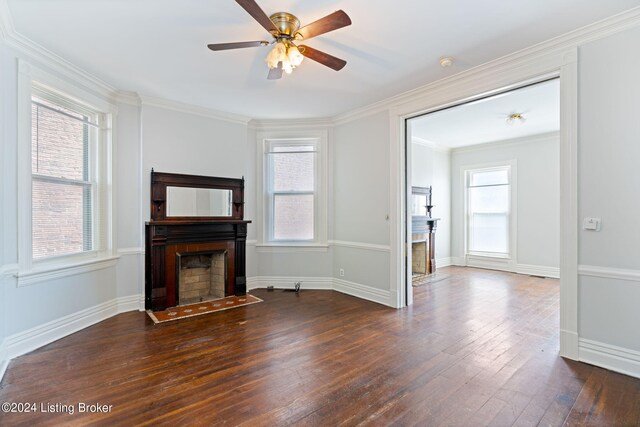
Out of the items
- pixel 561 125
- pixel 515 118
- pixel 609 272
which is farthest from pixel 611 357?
pixel 515 118

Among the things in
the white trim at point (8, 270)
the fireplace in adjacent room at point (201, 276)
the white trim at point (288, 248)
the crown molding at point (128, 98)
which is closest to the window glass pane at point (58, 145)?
the crown molding at point (128, 98)

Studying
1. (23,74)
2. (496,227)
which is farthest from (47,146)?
(496,227)

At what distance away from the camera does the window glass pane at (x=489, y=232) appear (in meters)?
6.65

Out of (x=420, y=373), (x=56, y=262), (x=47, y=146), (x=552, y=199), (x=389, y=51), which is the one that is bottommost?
(x=420, y=373)

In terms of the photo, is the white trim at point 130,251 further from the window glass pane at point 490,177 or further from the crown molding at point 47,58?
the window glass pane at point 490,177

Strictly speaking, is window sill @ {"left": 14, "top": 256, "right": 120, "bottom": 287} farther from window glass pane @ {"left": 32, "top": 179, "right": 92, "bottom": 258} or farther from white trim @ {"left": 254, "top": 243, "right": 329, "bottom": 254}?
white trim @ {"left": 254, "top": 243, "right": 329, "bottom": 254}

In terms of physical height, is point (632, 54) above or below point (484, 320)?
above

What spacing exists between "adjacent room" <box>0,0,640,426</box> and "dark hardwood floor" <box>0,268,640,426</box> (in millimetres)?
21

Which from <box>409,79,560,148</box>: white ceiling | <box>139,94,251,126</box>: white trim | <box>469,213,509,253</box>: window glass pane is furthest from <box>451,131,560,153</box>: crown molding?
<box>139,94,251,126</box>: white trim

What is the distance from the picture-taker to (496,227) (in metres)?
6.77

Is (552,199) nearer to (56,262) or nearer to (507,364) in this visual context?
(507,364)

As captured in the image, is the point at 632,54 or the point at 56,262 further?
the point at 56,262

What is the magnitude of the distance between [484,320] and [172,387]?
328cm

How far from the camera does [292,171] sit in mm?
5160
